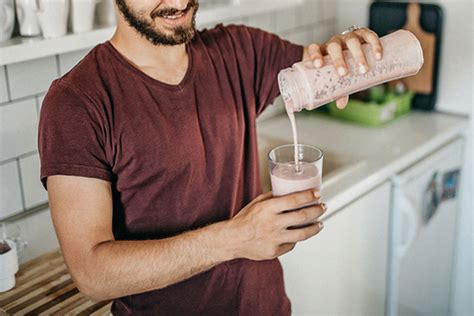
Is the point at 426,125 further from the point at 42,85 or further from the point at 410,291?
the point at 42,85

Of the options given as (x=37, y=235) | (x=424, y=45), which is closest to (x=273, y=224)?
(x=37, y=235)

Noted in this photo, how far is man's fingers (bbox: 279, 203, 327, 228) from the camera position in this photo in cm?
115

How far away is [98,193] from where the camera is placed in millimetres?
1198

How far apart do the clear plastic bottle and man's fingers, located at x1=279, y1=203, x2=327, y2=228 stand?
19 cm

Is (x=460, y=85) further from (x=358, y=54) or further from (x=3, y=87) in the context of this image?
(x=3, y=87)

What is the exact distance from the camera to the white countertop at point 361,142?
6.51 ft

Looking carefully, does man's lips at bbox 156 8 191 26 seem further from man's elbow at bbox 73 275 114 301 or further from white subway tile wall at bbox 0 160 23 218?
white subway tile wall at bbox 0 160 23 218

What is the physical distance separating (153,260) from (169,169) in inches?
7.8

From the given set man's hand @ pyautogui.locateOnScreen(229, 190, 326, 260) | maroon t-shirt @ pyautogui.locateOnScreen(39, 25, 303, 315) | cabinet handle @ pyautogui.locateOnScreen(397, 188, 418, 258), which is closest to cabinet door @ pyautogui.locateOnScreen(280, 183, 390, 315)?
cabinet handle @ pyautogui.locateOnScreen(397, 188, 418, 258)

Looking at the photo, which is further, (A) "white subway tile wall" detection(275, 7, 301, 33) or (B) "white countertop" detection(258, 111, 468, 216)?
(A) "white subway tile wall" detection(275, 7, 301, 33)

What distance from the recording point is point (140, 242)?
48.1 inches

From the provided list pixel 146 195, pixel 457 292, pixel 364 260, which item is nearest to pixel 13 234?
pixel 146 195

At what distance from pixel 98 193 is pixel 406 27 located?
67.8 inches

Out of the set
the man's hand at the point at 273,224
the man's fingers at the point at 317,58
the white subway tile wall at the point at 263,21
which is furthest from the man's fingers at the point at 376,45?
the white subway tile wall at the point at 263,21
